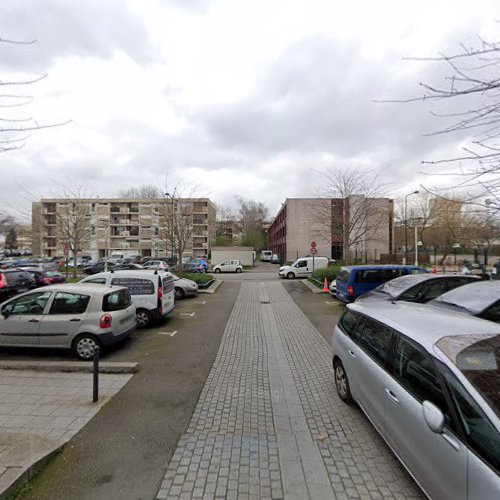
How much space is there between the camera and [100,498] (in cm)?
237

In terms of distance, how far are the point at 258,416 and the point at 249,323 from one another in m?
5.05

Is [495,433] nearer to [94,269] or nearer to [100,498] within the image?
[100,498]

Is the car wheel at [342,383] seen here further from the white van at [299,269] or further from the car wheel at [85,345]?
the white van at [299,269]

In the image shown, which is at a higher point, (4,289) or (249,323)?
(4,289)

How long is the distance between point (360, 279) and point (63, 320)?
9.14 m

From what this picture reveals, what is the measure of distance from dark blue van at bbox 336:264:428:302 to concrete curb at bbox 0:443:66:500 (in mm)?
9232

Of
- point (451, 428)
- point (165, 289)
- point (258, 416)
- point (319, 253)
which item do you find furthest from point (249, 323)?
point (319, 253)

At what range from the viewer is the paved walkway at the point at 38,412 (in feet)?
8.84

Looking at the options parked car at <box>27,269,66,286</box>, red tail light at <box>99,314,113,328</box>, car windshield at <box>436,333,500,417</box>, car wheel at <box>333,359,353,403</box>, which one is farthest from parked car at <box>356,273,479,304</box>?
parked car at <box>27,269,66,286</box>

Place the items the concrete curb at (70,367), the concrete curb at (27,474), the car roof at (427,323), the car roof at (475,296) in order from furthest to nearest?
the car roof at (475,296) < the concrete curb at (70,367) < the car roof at (427,323) < the concrete curb at (27,474)

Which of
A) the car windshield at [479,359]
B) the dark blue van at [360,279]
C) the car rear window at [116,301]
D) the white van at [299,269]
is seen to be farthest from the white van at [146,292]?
the white van at [299,269]

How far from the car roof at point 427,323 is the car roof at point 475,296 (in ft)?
8.50

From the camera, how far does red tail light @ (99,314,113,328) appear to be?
554 cm

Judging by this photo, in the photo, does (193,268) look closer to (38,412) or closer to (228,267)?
(228,267)
